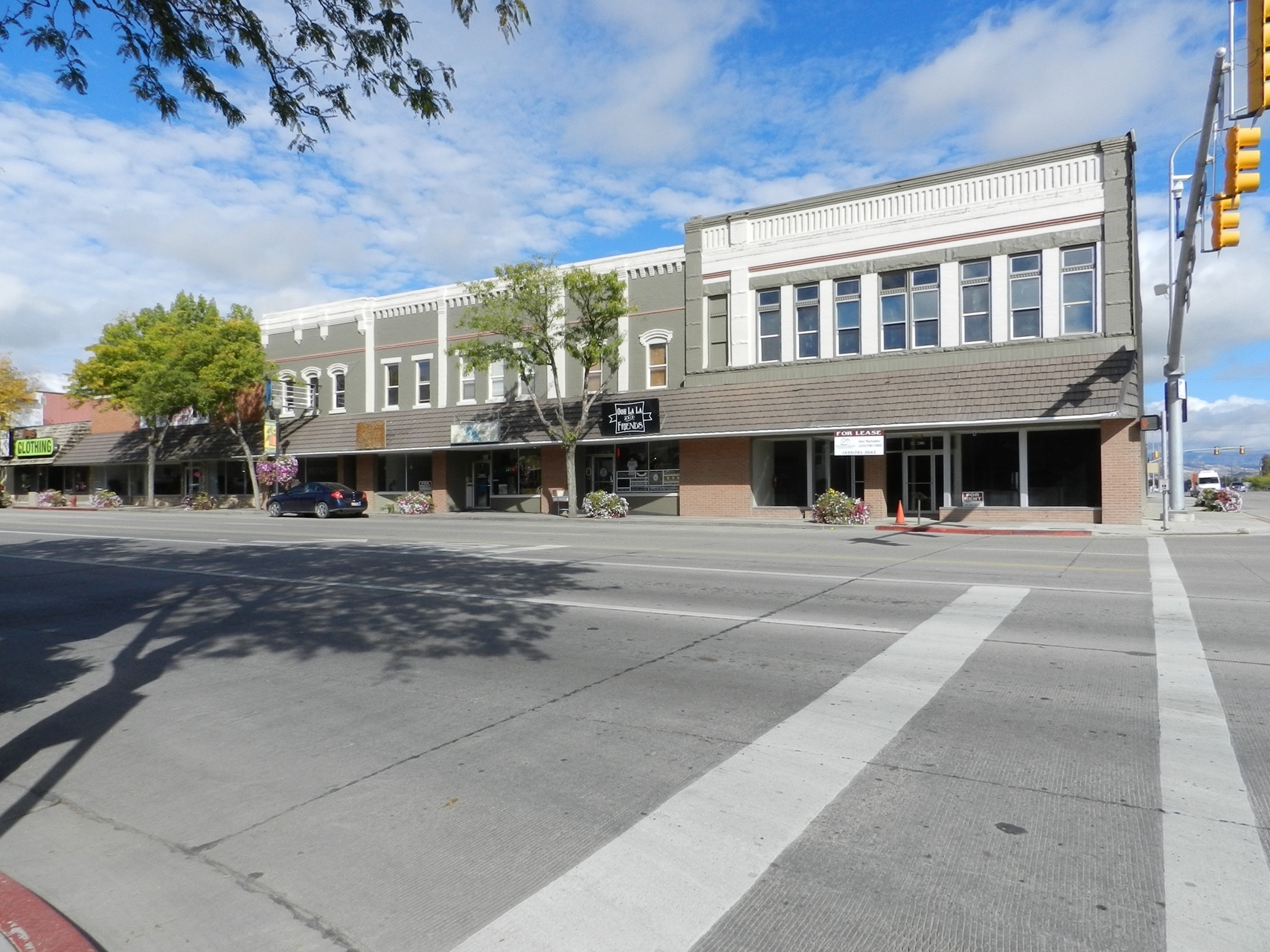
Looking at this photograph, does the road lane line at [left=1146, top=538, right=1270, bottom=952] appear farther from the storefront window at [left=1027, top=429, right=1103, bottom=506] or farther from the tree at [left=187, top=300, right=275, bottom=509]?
the tree at [left=187, top=300, right=275, bottom=509]

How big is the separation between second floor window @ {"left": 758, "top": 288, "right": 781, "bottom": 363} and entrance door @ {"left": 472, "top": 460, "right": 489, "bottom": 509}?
1260 centimetres

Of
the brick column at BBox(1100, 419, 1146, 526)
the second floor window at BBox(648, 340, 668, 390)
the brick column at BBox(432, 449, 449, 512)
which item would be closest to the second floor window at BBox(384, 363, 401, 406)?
the brick column at BBox(432, 449, 449, 512)

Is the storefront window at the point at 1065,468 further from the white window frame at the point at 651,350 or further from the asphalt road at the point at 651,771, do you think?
the asphalt road at the point at 651,771

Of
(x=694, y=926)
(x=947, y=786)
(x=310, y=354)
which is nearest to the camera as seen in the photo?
(x=694, y=926)

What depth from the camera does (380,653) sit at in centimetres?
782

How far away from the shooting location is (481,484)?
1357 inches

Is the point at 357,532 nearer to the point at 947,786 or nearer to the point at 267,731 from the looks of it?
the point at 267,731

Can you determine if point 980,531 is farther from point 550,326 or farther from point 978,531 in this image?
point 550,326

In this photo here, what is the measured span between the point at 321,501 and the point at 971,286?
22.8 m

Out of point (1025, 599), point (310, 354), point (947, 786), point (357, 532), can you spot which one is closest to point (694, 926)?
point (947, 786)

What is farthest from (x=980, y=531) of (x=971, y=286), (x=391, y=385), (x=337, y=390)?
(x=337, y=390)

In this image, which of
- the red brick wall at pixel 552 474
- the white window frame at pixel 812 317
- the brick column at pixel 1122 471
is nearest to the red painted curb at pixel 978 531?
the brick column at pixel 1122 471

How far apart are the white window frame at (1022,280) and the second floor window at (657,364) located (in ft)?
34.5

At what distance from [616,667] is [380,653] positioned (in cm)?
226
